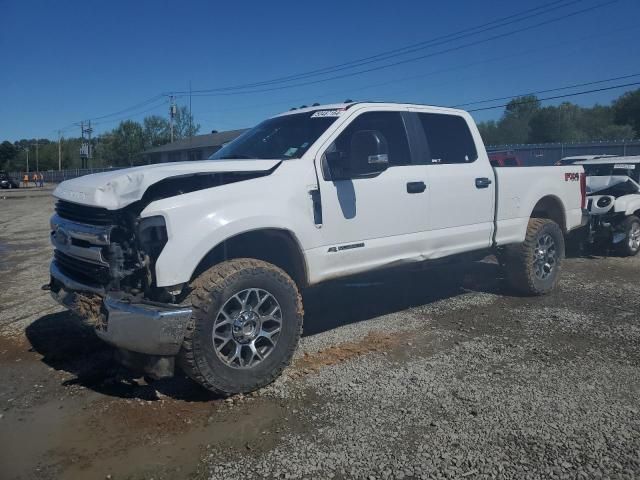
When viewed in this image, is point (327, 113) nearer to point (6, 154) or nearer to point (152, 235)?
point (152, 235)

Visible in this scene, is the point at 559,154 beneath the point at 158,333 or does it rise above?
above

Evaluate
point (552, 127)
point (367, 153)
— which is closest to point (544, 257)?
point (367, 153)

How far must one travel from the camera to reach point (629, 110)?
2000 inches

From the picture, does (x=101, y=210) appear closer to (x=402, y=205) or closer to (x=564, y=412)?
(x=402, y=205)

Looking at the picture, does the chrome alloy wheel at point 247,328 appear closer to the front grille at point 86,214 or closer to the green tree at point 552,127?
the front grille at point 86,214

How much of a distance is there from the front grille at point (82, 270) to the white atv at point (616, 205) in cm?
850

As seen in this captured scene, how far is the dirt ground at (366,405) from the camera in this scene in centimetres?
313

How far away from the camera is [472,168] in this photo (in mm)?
5852

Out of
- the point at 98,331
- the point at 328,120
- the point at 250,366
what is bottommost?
the point at 250,366

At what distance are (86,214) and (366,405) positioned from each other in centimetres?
241

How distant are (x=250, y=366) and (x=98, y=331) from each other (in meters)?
1.07

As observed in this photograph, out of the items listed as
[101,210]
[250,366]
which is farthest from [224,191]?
[250,366]

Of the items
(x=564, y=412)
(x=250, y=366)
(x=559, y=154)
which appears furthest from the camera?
(x=559, y=154)

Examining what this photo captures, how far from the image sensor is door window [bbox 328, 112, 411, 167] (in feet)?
16.5
